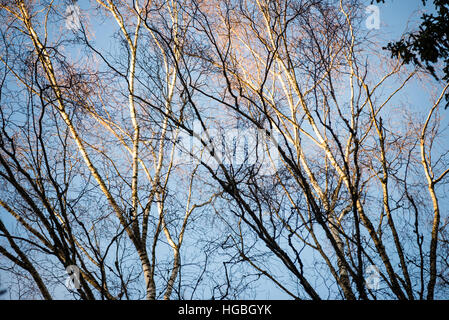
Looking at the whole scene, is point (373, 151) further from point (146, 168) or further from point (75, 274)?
point (75, 274)

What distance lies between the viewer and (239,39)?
506 centimetres

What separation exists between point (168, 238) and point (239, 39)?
349 cm

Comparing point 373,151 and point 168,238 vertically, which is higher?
point 373,151

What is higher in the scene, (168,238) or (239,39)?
(239,39)

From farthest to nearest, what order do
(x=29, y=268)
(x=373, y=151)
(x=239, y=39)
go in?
(x=239, y=39), (x=373, y=151), (x=29, y=268)
